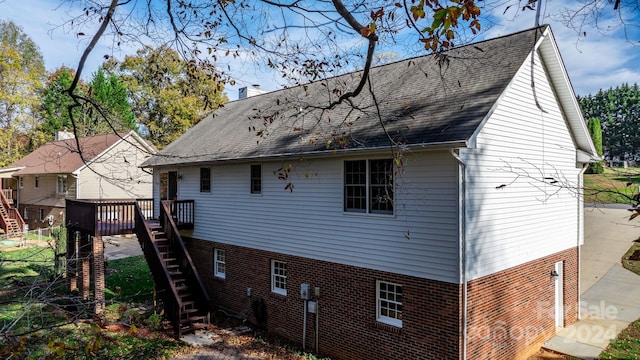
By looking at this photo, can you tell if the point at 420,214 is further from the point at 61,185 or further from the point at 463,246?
the point at 61,185

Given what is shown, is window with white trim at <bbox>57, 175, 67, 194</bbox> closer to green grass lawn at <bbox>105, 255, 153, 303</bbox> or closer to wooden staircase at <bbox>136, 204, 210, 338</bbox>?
green grass lawn at <bbox>105, 255, 153, 303</bbox>

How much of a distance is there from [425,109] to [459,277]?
3801 millimetres

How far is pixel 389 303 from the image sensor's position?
9.23 metres

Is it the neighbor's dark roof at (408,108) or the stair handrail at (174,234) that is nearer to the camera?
the neighbor's dark roof at (408,108)

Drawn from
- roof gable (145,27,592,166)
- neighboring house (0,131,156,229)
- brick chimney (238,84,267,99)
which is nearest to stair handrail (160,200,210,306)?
roof gable (145,27,592,166)

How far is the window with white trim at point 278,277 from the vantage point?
11711 mm

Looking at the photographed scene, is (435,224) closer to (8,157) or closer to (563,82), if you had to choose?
(563,82)

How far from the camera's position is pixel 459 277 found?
7.84 m

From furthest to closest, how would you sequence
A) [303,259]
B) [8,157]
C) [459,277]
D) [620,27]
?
[8,157] < [303,259] < [459,277] < [620,27]

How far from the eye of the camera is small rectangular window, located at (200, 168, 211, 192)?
47.5ft

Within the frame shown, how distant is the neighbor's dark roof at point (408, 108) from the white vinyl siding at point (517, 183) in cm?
64

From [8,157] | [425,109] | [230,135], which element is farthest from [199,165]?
[8,157]

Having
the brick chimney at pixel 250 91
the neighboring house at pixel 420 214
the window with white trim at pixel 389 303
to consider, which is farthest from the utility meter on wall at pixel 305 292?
the brick chimney at pixel 250 91

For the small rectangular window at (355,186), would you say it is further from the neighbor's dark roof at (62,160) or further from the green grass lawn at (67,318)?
the neighbor's dark roof at (62,160)
